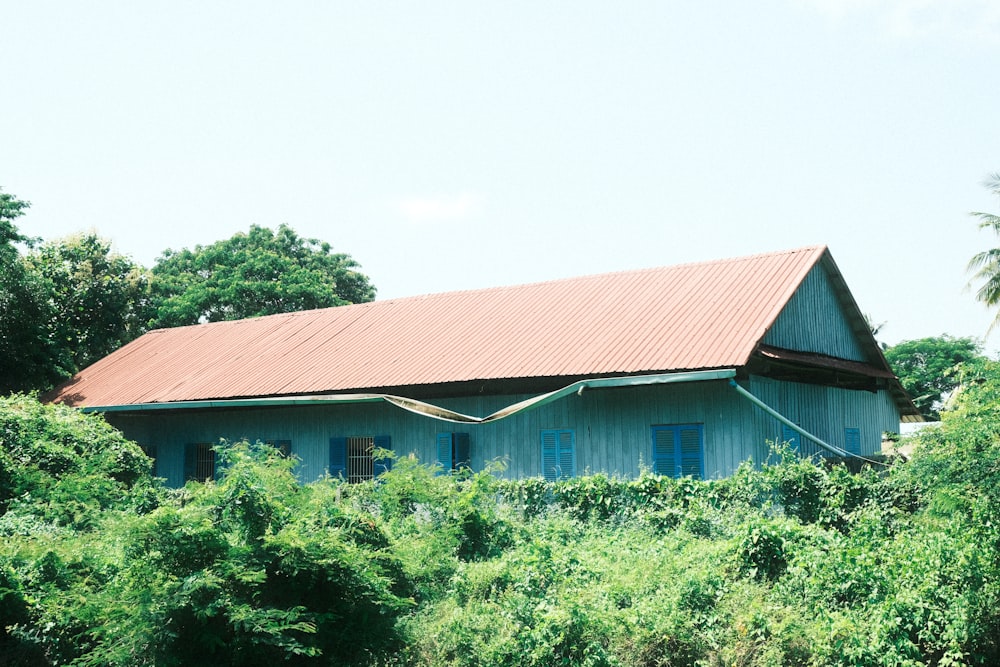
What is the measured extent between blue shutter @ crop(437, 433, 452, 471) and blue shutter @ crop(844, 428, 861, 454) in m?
8.58

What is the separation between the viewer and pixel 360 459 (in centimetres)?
2044

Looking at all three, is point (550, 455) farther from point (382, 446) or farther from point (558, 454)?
point (382, 446)

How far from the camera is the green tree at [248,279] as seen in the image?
3884 cm

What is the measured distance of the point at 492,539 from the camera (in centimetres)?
1195

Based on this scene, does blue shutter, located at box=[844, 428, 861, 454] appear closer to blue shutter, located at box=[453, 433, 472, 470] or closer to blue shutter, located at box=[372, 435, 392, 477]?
blue shutter, located at box=[453, 433, 472, 470]

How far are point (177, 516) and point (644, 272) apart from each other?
51.3 ft

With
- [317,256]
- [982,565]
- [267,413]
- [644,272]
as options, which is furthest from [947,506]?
[317,256]

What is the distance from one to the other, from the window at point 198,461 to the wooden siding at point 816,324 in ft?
44.9

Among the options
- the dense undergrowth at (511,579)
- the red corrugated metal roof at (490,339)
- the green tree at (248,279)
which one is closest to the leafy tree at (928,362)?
Answer: the green tree at (248,279)

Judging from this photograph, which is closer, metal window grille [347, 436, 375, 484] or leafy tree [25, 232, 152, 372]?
metal window grille [347, 436, 375, 484]

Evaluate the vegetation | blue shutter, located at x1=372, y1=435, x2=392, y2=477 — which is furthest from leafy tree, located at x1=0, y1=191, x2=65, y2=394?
blue shutter, located at x1=372, y1=435, x2=392, y2=477

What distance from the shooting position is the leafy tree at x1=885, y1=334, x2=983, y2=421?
53406 millimetres

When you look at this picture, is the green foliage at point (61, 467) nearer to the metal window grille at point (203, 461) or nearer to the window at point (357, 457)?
the window at point (357, 457)

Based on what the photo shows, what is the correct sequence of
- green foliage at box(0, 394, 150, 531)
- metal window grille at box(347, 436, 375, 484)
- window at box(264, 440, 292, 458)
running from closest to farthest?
1. green foliage at box(0, 394, 150, 531)
2. metal window grille at box(347, 436, 375, 484)
3. window at box(264, 440, 292, 458)
